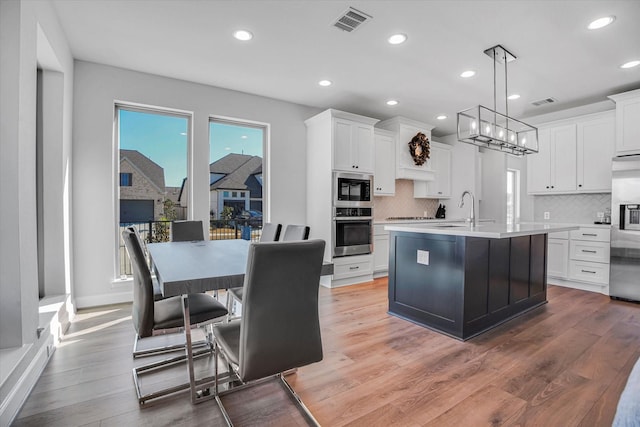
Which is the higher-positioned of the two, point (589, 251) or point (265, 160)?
point (265, 160)

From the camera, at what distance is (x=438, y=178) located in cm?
623

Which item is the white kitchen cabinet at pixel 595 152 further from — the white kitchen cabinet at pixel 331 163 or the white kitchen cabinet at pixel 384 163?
the white kitchen cabinet at pixel 331 163

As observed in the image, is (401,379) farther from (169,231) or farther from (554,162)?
(554,162)

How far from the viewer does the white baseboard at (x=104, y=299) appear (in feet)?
11.5

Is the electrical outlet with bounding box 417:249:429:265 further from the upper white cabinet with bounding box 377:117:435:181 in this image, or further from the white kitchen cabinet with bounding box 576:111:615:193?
the white kitchen cabinet with bounding box 576:111:615:193

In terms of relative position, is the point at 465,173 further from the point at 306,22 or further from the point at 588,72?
the point at 306,22

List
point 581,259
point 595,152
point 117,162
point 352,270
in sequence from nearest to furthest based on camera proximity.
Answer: point 117,162 → point 581,259 → point 595,152 → point 352,270

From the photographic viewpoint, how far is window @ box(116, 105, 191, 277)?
3.86m

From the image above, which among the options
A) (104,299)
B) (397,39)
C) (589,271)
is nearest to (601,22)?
(397,39)

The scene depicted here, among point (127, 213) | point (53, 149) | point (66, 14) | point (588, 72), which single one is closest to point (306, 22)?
point (66, 14)

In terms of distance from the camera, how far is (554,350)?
100.0 inches

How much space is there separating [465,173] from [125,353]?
5.99m

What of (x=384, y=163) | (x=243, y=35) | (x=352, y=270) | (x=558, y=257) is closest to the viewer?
(x=243, y=35)

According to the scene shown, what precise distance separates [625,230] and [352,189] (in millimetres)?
3380
